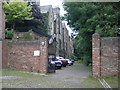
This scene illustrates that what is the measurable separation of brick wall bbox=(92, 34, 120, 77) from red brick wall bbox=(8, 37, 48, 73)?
435 cm

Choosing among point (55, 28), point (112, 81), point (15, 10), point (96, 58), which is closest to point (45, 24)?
point (15, 10)

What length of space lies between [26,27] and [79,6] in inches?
530

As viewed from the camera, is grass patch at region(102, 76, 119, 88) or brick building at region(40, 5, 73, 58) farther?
brick building at region(40, 5, 73, 58)

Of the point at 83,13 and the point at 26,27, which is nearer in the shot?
the point at 83,13

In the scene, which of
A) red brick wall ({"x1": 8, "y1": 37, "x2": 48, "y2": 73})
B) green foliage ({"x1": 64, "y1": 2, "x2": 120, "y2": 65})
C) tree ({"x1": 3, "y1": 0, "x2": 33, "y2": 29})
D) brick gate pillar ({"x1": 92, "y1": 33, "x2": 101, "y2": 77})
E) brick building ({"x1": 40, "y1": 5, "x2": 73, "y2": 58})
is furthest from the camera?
brick building ({"x1": 40, "y1": 5, "x2": 73, "y2": 58})

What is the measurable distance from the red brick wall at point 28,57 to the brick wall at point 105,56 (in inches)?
171

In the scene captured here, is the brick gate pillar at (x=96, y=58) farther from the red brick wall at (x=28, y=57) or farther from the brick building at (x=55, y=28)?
the brick building at (x=55, y=28)

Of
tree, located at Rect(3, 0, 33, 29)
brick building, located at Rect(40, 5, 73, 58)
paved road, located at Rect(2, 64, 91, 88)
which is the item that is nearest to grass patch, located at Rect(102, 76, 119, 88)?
paved road, located at Rect(2, 64, 91, 88)

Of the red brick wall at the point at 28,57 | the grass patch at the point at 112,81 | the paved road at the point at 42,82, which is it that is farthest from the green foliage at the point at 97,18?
the paved road at the point at 42,82

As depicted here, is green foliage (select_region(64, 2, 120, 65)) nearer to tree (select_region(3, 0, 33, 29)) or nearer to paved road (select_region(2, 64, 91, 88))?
paved road (select_region(2, 64, 91, 88))

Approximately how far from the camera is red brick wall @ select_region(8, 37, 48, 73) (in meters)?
13.8

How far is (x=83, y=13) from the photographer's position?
1377 cm

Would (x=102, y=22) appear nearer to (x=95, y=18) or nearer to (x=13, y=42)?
(x=95, y=18)

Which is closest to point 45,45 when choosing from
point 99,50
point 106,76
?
point 99,50
